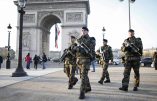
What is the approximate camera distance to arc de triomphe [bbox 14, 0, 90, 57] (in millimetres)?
48181

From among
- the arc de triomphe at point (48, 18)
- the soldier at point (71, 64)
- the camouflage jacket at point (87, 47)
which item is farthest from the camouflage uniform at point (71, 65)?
the arc de triomphe at point (48, 18)

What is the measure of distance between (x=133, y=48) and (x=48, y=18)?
4397 cm

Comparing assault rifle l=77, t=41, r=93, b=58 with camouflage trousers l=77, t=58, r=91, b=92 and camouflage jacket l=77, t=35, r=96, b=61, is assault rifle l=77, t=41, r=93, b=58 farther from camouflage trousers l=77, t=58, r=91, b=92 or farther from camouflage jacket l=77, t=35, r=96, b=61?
camouflage trousers l=77, t=58, r=91, b=92

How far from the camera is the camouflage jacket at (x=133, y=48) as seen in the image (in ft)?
29.9

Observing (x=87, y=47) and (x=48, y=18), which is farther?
(x=48, y=18)

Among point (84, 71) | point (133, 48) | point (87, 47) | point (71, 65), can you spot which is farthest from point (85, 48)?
point (71, 65)

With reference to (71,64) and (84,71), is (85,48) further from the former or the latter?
(71,64)

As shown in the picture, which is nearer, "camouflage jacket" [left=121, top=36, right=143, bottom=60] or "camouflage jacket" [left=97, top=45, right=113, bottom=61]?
"camouflage jacket" [left=121, top=36, right=143, bottom=60]

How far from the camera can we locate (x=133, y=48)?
29.9 ft

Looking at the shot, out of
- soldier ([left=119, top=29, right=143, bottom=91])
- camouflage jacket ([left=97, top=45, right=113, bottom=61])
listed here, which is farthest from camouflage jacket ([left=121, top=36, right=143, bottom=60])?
camouflage jacket ([left=97, top=45, right=113, bottom=61])

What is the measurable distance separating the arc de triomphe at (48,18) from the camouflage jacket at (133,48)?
1501 inches

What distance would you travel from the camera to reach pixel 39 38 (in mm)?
49531

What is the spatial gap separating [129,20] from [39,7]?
98.2 feet

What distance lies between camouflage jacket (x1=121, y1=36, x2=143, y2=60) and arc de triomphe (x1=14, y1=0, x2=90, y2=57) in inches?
1501
